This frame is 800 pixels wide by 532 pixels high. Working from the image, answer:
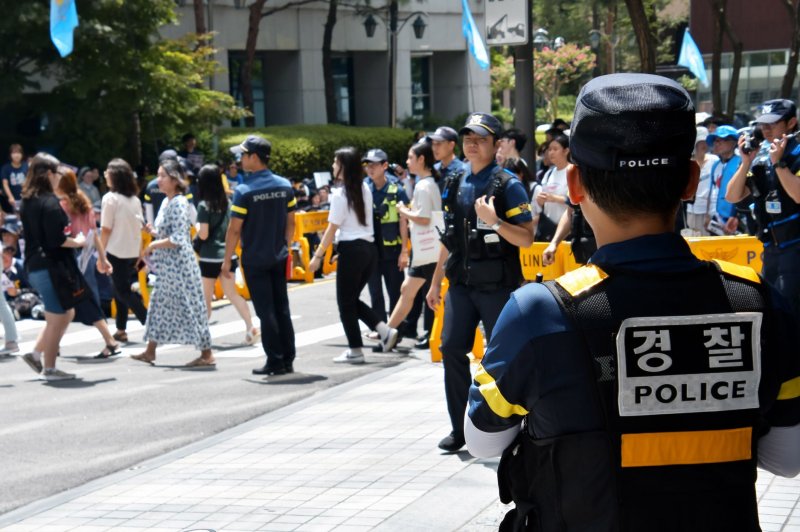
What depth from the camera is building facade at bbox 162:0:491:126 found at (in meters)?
34.9

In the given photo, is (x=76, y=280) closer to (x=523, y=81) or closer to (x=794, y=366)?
(x=523, y=81)

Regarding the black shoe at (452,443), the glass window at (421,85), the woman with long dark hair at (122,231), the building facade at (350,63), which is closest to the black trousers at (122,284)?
the woman with long dark hair at (122,231)

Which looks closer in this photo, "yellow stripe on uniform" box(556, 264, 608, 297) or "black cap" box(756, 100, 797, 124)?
"yellow stripe on uniform" box(556, 264, 608, 297)

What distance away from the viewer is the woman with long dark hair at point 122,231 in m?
12.2

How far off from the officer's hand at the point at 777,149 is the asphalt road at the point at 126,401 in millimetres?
4173

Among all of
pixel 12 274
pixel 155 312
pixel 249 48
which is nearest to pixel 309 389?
pixel 155 312

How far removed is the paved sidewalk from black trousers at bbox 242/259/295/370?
173 cm

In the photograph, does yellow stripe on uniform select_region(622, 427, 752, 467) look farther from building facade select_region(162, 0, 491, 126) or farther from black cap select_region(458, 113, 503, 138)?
building facade select_region(162, 0, 491, 126)

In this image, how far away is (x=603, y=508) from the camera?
241 cm

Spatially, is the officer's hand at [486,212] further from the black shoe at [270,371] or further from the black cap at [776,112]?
the black shoe at [270,371]

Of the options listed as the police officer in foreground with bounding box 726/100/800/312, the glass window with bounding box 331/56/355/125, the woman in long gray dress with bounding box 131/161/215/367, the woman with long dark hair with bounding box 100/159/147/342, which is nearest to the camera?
the police officer in foreground with bounding box 726/100/800/312

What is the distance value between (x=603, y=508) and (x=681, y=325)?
41 cm

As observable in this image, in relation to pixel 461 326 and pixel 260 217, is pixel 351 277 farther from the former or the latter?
pixel 461 326

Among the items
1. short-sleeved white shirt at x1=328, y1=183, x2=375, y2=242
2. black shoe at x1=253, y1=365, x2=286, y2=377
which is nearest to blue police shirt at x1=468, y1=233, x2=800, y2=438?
black shoe at x1=253, y1=365, x2=286, y2=377
